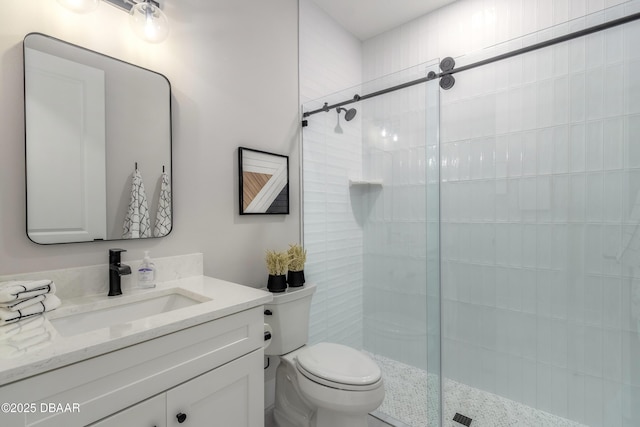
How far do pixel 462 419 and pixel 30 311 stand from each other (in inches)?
81.1

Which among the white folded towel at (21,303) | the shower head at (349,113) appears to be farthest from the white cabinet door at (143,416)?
the shower head at (349,113)

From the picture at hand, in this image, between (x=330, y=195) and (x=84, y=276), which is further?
(x=330, y=195)

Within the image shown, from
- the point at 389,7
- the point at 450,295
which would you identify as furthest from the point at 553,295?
the point at 389,7

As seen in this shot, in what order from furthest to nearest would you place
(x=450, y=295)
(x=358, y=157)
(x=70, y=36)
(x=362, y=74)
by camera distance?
(x=362, y=74) < (x=358, y=157) < (x=450, y=295) < (x=70, y=36)

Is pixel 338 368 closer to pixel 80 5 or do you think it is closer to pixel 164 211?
pixel 164 211

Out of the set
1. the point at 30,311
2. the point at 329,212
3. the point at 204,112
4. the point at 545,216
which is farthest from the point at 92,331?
the point at 545,216

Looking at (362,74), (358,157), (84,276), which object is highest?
(362,74)

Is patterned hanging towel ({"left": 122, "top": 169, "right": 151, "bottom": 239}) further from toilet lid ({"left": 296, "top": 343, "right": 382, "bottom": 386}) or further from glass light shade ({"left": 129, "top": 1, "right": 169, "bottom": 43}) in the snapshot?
toilet lid ({"left": 296, "top": 343, "right": 382, "bottom": 386})

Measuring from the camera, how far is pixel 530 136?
5.95ft

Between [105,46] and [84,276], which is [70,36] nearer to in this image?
[105,46]

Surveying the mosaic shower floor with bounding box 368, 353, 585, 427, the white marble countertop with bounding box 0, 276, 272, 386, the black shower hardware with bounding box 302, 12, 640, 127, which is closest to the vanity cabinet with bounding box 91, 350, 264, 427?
the white marble countertop with bounding box 0, 276, 272, 386

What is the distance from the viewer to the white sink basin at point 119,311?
3.32 feet

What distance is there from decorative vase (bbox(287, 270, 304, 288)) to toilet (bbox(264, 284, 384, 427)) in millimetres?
37

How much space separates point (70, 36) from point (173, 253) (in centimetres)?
94
